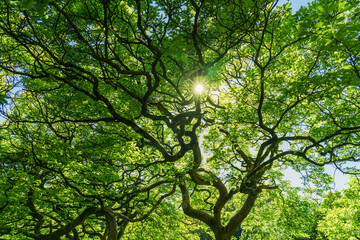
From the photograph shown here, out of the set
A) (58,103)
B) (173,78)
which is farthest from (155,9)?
(58,103)

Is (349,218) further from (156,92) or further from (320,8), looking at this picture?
(320,8)

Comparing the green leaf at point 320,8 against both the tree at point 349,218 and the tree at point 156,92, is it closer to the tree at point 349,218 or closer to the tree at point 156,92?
the tree at point 156,92

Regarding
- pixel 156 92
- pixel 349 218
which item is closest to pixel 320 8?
pixel 156 92

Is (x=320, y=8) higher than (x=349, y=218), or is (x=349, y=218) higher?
(x=349, y=218)

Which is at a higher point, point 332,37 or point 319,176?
point 319,176

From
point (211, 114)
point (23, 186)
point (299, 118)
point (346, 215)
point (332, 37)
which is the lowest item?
point (23, 186)

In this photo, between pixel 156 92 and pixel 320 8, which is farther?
pixel 156 92

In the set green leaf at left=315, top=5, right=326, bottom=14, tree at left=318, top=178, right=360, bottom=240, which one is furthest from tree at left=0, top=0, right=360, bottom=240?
tree at left=318, top=178, right=360, bottom=240

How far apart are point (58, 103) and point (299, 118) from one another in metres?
10.9

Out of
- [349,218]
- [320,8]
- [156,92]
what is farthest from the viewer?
[349,218]

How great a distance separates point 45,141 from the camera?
26.9 ft

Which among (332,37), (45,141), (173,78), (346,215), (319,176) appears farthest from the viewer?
(346,215)

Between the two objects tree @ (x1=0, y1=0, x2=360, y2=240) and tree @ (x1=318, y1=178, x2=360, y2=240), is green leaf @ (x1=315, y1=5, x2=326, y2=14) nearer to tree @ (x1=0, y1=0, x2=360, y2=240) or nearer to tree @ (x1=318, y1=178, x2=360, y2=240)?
tree @ (x1=0, y1=0, x2=360, y2=240)

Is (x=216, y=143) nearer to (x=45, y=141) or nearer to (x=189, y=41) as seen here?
(x=189, y=41)
